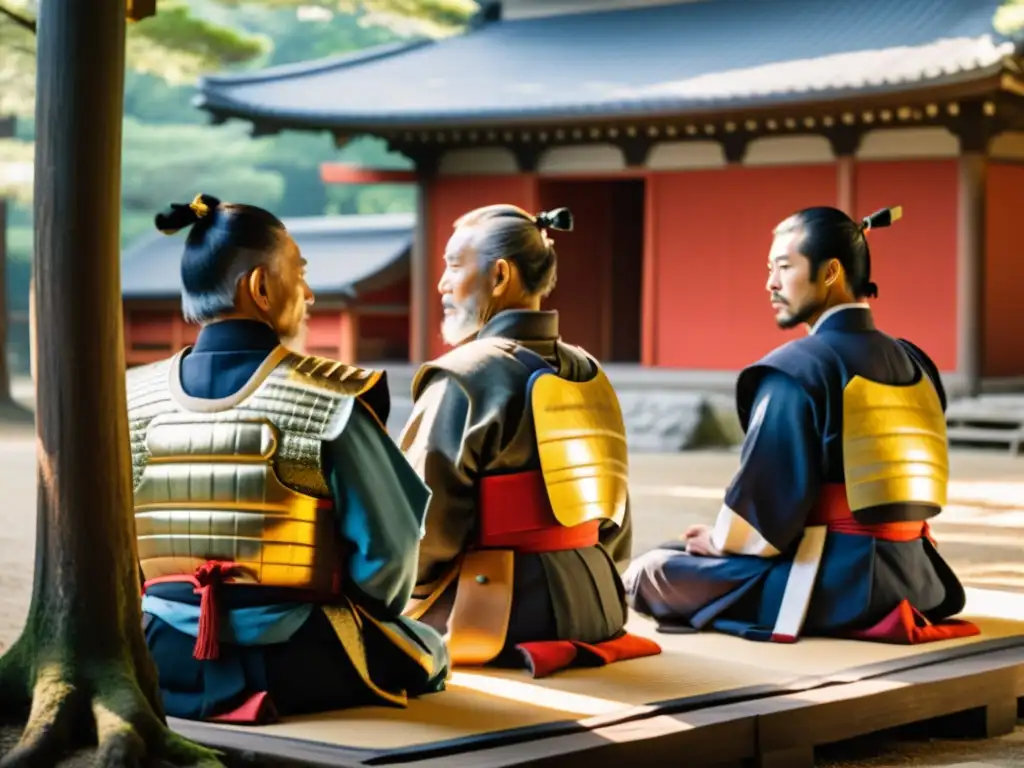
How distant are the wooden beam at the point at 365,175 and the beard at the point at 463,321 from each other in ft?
43.1

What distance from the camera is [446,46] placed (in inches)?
766

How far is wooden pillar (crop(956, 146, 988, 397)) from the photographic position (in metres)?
14.7

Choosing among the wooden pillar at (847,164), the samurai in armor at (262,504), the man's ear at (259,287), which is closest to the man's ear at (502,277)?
the samurai in armor at (262,504)

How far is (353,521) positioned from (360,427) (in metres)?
0.20

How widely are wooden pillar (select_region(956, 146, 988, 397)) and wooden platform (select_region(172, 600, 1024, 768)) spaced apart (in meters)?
10.1

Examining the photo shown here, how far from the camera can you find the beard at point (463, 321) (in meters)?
4.52

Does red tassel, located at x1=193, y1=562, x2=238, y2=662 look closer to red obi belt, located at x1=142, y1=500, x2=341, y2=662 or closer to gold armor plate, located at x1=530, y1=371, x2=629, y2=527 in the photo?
red obi belt, located at x1=142, y1=500, x2=341, y2=662

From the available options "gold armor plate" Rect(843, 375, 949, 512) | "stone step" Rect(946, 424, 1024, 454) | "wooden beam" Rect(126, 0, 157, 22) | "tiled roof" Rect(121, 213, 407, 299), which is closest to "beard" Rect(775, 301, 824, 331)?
"gold armor plate" Rect(843, 375, 949, 512)

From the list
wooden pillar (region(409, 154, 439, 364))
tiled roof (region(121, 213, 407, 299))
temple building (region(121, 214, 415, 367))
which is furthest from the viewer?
tiled roof (region(121, 213, 407, 299))

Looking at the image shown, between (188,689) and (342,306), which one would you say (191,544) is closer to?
(188,689)

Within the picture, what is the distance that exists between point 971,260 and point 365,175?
21.0 ft

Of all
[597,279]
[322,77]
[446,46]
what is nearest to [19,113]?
[322,77]

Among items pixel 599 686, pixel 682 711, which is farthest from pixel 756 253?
pixel 682 711

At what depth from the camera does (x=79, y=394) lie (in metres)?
3.42
